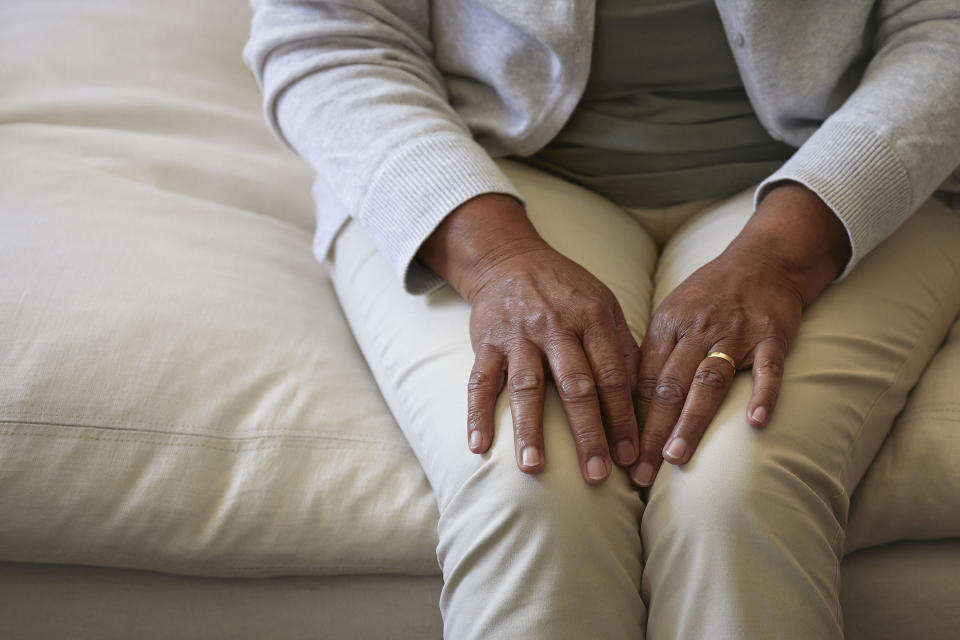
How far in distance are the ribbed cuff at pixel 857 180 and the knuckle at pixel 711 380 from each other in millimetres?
212

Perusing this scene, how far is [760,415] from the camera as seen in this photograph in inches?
26.4

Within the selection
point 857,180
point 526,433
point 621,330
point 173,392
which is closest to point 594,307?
point 621,330

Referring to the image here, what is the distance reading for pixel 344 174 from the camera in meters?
0.90

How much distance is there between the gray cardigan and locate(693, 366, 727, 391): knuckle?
219 mm

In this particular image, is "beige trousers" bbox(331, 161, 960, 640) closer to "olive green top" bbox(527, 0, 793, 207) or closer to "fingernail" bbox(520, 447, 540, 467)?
"fingernail" bbox(520, 447, 540, 467)

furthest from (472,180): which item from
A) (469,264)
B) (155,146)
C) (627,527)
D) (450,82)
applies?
(155,146)

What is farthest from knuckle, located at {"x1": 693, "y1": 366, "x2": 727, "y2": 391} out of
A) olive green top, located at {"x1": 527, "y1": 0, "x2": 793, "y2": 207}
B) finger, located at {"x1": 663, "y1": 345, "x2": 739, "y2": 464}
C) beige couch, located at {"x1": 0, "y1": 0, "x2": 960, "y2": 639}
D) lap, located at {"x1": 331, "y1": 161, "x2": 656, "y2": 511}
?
olive green top, located at {"x1": 527, "y1": 0, "x2": 793, "y2": 207}

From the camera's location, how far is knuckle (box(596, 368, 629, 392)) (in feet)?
2.31

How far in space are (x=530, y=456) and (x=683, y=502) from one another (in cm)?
12

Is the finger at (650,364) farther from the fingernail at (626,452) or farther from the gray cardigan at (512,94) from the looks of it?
the gray cardigan at (512,94)

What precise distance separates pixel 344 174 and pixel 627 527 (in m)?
0.46

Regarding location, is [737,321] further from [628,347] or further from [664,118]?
[664,118]

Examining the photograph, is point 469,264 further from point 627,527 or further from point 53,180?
point 53,180

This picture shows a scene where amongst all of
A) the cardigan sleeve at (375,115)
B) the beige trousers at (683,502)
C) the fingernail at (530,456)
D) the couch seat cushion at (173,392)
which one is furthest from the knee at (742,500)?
the cardigan sleeve at (375,115)
